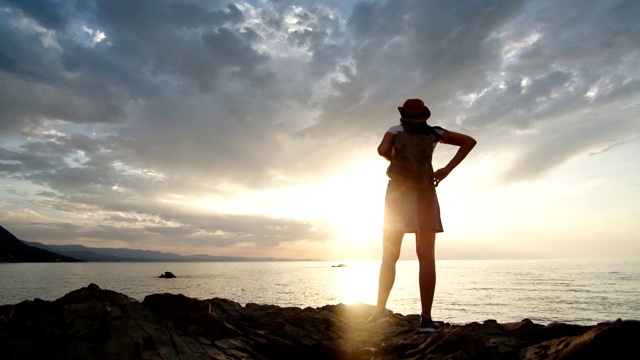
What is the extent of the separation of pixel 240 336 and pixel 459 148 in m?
4.44

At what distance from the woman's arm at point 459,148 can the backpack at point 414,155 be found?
10.5 inches

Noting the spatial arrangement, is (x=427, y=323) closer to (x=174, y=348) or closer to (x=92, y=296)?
(x=174, y=348)

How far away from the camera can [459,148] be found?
A: 581cm

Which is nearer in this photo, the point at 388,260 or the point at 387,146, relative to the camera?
the point at 387,146

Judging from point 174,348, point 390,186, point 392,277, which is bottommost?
point 174,348

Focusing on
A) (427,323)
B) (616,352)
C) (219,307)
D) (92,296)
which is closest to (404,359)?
(427,323)

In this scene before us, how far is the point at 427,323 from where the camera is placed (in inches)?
205

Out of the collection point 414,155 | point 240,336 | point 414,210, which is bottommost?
point 240,336

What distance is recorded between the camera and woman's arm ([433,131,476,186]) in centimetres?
571

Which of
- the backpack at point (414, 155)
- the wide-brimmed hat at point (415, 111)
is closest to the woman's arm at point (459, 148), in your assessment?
the backpack at point (414, 155)

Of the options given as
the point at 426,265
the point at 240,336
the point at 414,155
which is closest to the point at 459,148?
the point at 414,155

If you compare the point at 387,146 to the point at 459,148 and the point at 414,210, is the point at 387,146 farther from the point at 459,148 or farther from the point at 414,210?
the point at 459,148

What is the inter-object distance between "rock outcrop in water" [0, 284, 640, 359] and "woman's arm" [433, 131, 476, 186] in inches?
89.8

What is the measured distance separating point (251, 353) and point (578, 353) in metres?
3.52
